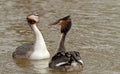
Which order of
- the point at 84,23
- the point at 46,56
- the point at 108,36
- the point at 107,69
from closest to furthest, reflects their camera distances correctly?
the point at 107,69 → the point at 46,56 → the point at 108,36 → the point at 84,23

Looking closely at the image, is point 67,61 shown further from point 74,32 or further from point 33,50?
point 74,32

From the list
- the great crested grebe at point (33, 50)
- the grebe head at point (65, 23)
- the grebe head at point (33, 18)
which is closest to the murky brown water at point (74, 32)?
the great crested grebe at point (33, 50)

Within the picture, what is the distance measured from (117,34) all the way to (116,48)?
142 cm

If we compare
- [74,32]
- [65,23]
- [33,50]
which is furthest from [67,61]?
[74,32]

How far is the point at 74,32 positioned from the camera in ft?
57.5

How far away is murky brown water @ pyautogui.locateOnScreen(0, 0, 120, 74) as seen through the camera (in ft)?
48.1

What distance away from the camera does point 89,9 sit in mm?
20594

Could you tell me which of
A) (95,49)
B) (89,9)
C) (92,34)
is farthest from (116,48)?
(89,9)

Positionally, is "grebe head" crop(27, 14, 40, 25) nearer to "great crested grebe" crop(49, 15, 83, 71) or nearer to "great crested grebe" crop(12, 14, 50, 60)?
"great crested grebe" crop(12, 14, 50, 60)

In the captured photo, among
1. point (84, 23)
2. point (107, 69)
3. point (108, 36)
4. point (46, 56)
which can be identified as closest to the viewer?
point (107, 69)

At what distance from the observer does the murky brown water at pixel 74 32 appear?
1466cm

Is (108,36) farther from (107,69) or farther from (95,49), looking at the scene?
(107,69)

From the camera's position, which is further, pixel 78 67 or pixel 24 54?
pixel 24 54

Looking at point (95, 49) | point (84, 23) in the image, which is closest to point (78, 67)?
point (95, 49)
